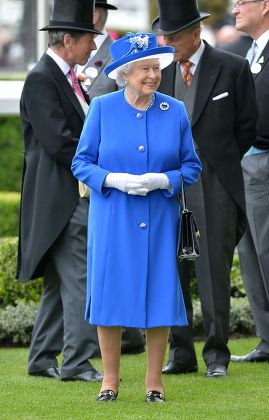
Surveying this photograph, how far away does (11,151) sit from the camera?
13.8m

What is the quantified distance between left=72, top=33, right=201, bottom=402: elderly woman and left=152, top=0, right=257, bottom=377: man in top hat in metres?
0.93

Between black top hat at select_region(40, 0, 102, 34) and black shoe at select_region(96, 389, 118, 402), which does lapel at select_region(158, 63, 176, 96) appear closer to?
black top hat at select_region(40, 0, 102, 34)

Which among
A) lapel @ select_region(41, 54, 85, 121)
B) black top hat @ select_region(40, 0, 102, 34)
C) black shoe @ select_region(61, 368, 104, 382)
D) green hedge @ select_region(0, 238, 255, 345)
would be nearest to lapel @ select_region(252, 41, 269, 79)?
black top hat @ select_region(40, 0, 102, 34)

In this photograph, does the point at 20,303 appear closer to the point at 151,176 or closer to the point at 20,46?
the point at 151,176

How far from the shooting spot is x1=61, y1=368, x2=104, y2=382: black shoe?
A: 7.51 metres

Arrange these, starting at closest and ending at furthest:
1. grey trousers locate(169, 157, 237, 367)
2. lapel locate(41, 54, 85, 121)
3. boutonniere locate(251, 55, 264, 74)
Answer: lapel locate(41, 54, 85, 121)
grey trousers locate(169, 157, 237, 367)
boutonniere locate(251, 55, 264, 74)

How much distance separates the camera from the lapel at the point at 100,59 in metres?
8.42

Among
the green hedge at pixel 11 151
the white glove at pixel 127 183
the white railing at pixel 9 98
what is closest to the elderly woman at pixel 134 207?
the white glove at pixel 127 183

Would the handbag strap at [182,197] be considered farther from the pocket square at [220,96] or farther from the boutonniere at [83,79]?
the boutonniere at [83,79]

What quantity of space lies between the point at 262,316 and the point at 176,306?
192cm

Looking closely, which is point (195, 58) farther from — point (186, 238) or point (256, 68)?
point (186, 238)

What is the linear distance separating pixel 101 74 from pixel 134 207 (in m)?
1.99

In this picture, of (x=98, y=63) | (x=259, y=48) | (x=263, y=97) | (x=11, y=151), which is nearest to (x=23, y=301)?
(x=98, y=63)

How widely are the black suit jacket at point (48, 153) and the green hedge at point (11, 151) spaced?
615cm
